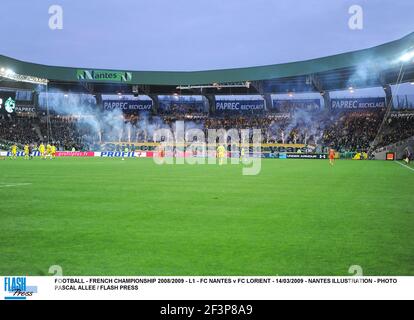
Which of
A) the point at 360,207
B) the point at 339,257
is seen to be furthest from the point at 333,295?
the point at 360,207

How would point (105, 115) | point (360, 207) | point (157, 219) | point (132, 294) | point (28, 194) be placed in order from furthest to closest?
point (105, 115) → point (28, 194) → point (360, 207) → point (157, 219) → point (132, 294)

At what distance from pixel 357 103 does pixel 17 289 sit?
68.1 meters

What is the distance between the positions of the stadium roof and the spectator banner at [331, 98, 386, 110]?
13.1 feet

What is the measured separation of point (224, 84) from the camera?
2734 inches

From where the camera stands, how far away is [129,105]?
7812 cm

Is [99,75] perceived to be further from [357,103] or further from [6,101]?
[357,103]

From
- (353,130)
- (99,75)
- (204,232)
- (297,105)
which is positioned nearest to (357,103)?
(353,130)

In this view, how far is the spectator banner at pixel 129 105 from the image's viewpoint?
3063 inches

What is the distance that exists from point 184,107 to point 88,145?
19028 millimetres

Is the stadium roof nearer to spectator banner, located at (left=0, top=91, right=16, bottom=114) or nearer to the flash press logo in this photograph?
spectator banner, located at (left=0, top=91, right=16, bottom=114)

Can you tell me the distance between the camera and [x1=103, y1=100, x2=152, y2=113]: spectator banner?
77.8 meters

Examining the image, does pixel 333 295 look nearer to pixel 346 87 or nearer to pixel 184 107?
pixel 346 87

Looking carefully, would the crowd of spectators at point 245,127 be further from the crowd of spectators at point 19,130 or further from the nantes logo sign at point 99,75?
the nantes logo sign at point 99,75

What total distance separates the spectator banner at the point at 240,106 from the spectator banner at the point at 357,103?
1184 centimetres
